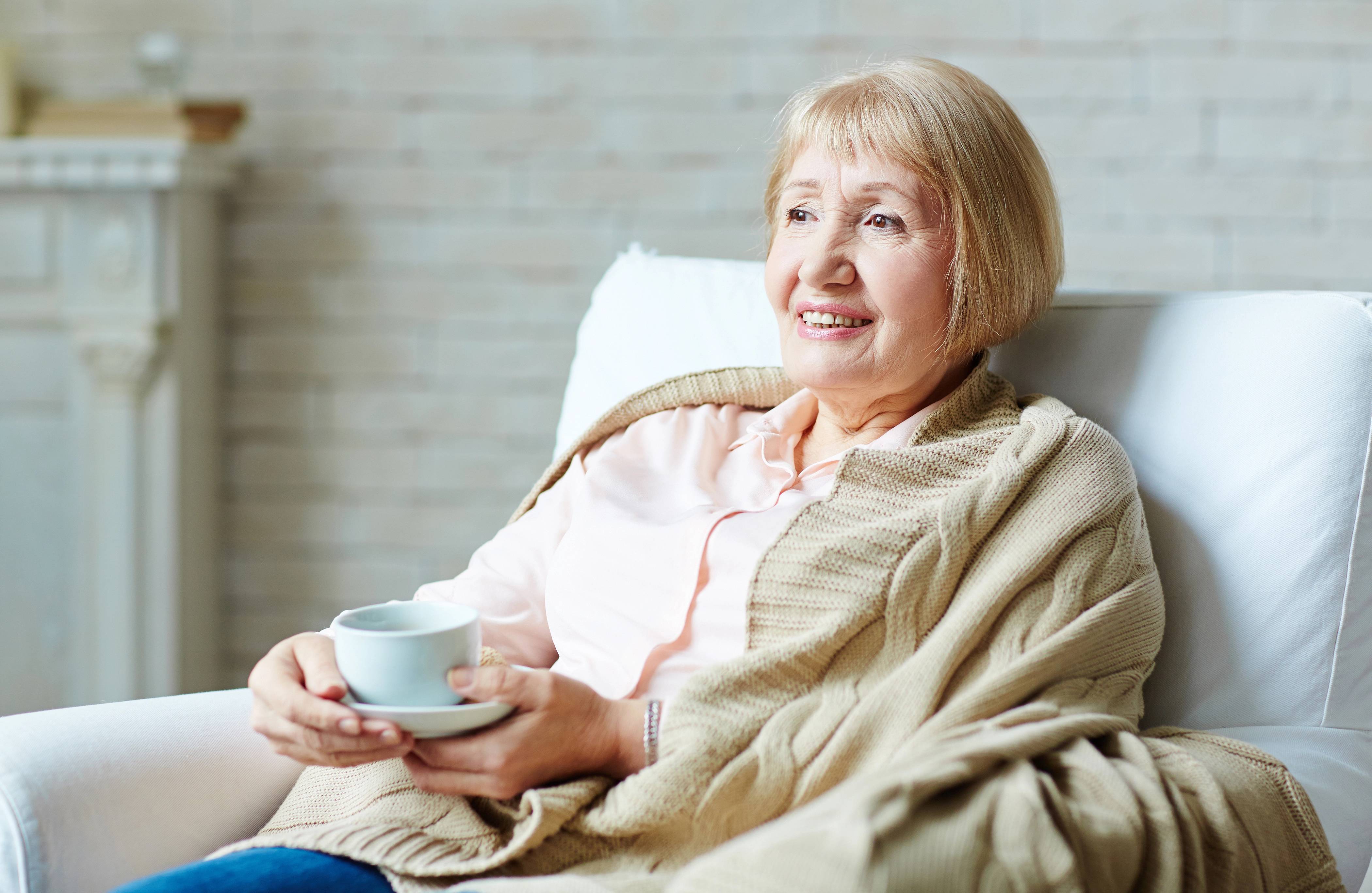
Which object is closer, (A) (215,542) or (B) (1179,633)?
(B) (1179,633)

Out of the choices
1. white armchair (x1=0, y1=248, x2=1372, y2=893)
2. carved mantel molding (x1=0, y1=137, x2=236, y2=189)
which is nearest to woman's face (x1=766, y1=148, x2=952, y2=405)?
white armchair (x1=0, y1=248, x2=1372, y2=893)

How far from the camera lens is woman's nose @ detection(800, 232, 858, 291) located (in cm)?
123

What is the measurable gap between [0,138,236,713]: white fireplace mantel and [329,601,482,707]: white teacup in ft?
5.28

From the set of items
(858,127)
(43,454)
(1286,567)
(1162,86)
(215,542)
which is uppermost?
(1162,86)

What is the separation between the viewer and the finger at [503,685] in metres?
0.91

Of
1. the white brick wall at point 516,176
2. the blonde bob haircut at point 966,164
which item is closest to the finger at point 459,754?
the blonde bob haircut at point 966,164

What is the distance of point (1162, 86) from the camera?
237cm

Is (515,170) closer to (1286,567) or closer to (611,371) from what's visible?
(611,371)

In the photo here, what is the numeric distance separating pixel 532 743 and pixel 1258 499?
2.29ft

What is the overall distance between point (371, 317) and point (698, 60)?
33.2 inches

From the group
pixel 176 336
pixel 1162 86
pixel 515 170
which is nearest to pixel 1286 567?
pixel 1162 86

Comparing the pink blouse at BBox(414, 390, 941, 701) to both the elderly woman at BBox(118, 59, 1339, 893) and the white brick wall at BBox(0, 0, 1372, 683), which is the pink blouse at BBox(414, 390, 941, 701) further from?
the white brick wall at BBox(0, 0, 1372, 683)

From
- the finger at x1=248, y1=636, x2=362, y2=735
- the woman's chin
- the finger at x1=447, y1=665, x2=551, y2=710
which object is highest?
the woman's chin

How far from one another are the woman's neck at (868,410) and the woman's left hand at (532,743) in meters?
0.41
